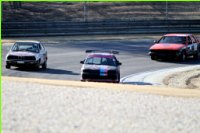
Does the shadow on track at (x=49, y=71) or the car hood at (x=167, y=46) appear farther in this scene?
the car hood at (x=167, y=46)

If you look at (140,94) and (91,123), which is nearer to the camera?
(91,123)

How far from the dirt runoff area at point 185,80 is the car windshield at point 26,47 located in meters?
6.26

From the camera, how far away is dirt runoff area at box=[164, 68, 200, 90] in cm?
1806

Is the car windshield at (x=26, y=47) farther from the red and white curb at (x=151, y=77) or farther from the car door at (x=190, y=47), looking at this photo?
the car door at (x=190, y=47)

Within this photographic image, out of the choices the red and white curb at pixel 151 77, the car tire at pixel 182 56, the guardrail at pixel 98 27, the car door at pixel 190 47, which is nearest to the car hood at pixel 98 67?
the red and white curb at pixel 151 77

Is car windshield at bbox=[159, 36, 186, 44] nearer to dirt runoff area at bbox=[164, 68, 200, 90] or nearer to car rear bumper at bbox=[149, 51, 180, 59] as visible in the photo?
car rear bumper at bbox=[149, 51, 180, 59]

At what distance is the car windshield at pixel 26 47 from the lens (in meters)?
22.1

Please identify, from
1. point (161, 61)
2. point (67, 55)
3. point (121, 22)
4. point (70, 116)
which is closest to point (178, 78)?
point (161, 61)

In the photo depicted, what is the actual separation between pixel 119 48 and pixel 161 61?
5.16 m

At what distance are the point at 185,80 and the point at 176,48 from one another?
701 centimetres

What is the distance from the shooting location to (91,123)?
9070mm

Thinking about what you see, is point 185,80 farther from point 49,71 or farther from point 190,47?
point 190,47

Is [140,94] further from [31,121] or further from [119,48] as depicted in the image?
[119,48]

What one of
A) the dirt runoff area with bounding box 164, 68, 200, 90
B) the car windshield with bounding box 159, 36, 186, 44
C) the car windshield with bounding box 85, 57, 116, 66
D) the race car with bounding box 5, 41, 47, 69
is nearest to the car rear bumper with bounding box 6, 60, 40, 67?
the race car with bounding box 5, 41, 47, 69
